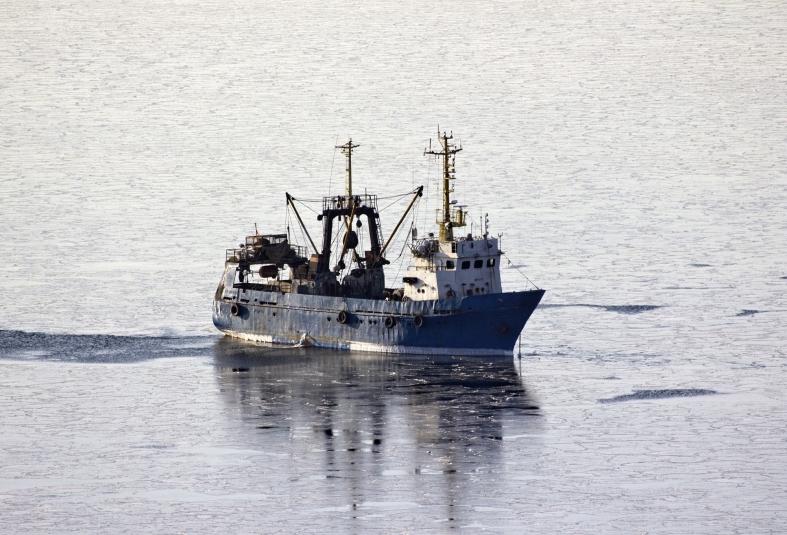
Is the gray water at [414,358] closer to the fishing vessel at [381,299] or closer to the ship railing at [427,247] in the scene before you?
the fishing vessel at [381,299]

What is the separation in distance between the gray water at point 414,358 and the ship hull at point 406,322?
4.47ft

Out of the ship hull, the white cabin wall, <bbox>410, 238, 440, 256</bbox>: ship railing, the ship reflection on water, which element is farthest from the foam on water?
<bbox>410, 238, 440, 256</bbox>: ship railing

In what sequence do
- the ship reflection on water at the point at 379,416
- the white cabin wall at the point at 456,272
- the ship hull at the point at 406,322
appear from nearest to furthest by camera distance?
the ship reflection on water at the point at 379,416 < the ship hull at the point at 406,322 < the white cabin wall at the point at 456,272

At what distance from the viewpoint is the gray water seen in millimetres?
59750

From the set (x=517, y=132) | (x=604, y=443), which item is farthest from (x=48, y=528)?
(x=517, y=132)

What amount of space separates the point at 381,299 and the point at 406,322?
4113 millimetres

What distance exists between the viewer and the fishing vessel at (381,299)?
83750mm

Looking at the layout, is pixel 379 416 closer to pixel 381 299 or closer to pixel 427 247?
pixel 427 247

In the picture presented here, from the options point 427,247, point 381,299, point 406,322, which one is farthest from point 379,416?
point 381,299

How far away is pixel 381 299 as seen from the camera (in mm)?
88250

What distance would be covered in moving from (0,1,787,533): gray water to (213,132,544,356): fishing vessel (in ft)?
5.31

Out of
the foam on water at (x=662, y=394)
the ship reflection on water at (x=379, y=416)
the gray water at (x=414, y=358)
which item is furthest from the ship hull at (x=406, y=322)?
the foam on water at (x=662, y=394)

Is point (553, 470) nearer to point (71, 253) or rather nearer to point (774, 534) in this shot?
point (774, 534)

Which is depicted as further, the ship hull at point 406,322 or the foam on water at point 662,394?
the ship hull at point 406,322
